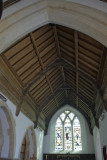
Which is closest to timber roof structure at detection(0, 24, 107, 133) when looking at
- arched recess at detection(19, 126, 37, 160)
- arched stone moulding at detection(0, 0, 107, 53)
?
arched recess at detection(19, 126, 37, 160)

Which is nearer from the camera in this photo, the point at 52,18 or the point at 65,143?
the point at 52,18

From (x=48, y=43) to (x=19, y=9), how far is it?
2.85 meters

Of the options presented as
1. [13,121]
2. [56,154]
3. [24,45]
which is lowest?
[56,154]

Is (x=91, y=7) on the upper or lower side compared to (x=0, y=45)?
upper

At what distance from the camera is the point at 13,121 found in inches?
199

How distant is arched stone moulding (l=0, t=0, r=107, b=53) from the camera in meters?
2.47

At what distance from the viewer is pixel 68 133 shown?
420 inches

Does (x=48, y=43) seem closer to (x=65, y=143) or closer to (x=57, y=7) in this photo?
(x=57, y=7)

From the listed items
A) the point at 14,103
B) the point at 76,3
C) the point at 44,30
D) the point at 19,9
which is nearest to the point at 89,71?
the point at 44,30

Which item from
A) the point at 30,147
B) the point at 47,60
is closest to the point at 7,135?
the point at 47,60

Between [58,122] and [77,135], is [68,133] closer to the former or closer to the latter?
[77,135]

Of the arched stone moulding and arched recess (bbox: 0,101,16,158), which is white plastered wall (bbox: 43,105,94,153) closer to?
arched recess (bbox: 0,101,16,158)

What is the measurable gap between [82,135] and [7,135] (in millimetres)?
6921

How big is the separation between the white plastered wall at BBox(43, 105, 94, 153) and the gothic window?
24 cm
